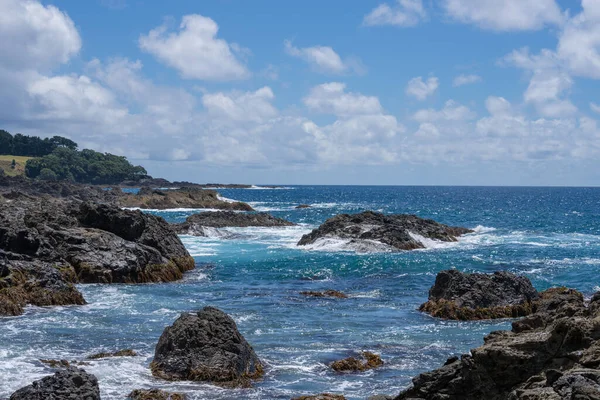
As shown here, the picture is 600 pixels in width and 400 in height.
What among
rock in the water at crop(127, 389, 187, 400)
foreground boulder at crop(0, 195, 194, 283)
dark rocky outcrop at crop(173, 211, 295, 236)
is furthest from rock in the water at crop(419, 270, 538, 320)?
dark rocky outcrop at crop(173, 211, 295, 236)

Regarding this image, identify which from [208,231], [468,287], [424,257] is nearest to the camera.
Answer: [468,287]

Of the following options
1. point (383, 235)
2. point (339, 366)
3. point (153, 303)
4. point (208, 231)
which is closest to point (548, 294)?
point (339, 366)

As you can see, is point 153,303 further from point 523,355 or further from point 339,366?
point 523,355

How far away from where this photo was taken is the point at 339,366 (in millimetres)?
15867

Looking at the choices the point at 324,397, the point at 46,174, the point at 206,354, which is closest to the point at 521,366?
the point at 324,397

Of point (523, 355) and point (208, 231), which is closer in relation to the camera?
point (523, 355)

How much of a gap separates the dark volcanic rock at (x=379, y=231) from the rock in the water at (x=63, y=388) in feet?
116

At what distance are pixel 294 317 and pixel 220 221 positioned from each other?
42.0 metres

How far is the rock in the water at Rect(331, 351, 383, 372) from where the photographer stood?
1585 cm

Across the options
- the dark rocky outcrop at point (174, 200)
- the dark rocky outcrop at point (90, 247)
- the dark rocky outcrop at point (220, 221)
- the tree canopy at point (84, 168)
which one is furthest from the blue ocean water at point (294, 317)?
the tree canopy at point (84, 168)

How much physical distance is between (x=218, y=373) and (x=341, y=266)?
2312 cm

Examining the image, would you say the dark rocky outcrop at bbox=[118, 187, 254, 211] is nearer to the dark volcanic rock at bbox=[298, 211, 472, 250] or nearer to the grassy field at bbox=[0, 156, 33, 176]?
the dark volcanic rock at bbox=[298, 211, 472, 250]

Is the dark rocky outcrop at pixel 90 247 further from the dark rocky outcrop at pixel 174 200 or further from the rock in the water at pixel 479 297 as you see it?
the dark rocky outcrop at pixel 174 200

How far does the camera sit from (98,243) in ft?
102
